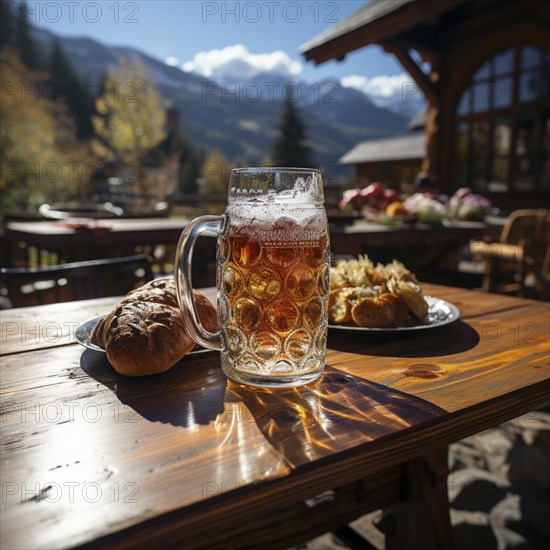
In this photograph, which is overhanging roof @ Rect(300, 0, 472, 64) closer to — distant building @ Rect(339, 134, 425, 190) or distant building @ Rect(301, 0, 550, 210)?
distant building @ Rect(301, 0, 550, 210)

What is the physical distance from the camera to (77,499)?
1.62 feet

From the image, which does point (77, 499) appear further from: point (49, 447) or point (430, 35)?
point (430, 35)

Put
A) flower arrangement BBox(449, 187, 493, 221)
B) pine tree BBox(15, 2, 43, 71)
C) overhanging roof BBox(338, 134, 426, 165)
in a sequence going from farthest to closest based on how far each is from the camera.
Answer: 1. pine tree BBox(15, 2, 43, 71)
2. overhanging roof BBox(338, 134, 426, 165)
3. flower arrangement BBox(449, 187, 493, 221)

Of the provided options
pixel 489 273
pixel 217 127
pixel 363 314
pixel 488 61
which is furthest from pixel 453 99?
pixel 217 127

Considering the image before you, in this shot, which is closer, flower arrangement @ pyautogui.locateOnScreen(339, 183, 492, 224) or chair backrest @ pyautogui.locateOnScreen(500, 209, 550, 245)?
flower arrangement @ pyautogui.locateOnScreen(339, 183, 492, 224)

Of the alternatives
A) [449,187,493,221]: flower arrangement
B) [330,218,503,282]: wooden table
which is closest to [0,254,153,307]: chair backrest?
[330,218,503,282]: wooden table

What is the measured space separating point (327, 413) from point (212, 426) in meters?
0.16

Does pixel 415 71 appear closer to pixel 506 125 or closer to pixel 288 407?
pixel 506 125

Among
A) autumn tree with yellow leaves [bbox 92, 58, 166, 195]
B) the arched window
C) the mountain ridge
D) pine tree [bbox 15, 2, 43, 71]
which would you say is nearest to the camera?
the arched window

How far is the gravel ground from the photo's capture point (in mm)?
1794

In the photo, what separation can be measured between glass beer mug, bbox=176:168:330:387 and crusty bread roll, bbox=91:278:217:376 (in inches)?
1.9

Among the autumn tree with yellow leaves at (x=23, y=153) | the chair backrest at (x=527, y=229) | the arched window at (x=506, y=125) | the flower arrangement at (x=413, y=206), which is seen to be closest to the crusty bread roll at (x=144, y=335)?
the flower arrangement at (x=413, y=206)

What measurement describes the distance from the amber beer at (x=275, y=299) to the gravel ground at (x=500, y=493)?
1.04 meters

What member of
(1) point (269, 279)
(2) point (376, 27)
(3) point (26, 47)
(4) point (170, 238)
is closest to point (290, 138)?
(3) point (26, 47)
